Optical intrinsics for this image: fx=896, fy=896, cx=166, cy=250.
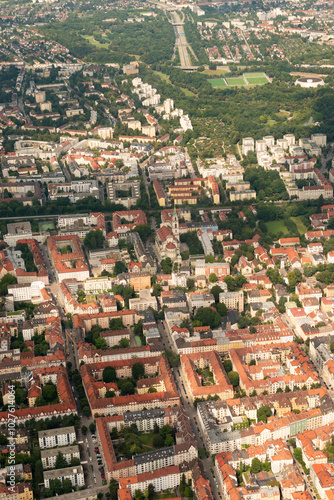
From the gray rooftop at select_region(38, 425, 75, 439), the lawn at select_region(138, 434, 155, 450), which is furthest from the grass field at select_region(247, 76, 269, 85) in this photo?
the gray rooftop at select_region(38, 425, 75, 439)

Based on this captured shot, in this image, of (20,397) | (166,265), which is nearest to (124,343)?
(20,397)

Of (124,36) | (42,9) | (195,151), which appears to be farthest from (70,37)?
(195,151)

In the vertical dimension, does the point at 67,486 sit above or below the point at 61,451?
below

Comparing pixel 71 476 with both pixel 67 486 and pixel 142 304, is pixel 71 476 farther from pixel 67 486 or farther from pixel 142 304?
pixel 142 304

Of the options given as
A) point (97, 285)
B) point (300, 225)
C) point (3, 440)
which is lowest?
point (3, 440)

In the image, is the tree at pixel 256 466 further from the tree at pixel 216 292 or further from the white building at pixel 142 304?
the tree at pixel 216 292

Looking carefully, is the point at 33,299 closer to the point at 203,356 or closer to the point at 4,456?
the point at 203,356

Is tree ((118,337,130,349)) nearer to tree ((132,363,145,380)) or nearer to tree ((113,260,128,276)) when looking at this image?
tree ((132,363,145,380))
